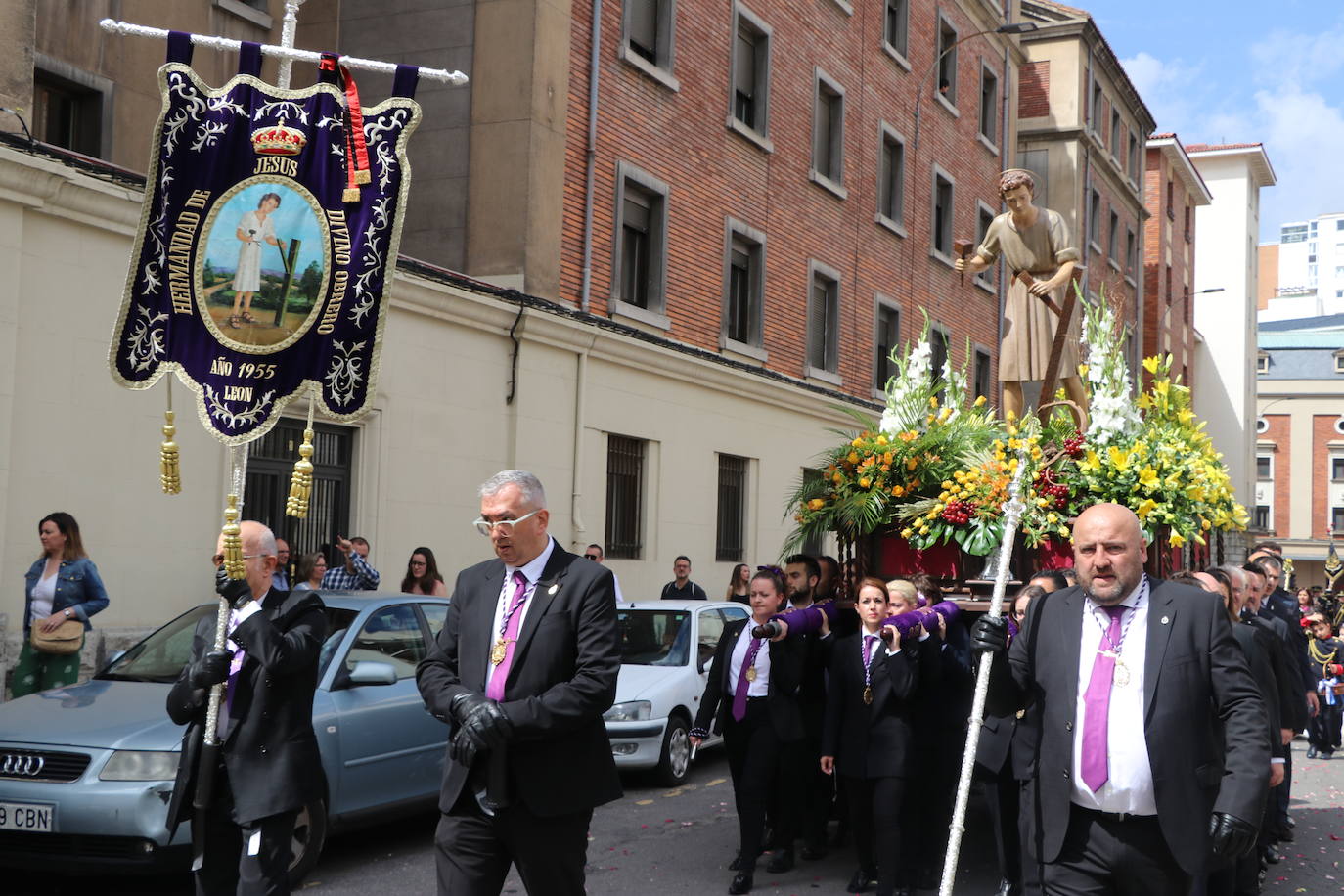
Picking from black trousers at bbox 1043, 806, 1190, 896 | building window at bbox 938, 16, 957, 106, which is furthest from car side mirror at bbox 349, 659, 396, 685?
building window at bbox 938, 16, 957, 106

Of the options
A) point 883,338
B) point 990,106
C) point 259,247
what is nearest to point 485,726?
point 259,247

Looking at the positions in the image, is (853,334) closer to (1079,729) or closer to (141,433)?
(141,433)

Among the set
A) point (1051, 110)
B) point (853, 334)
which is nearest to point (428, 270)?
point (853, 334)

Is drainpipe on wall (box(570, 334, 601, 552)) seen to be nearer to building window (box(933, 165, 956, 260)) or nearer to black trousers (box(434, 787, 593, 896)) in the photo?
black trousers (box(434, 787, 593, 896))

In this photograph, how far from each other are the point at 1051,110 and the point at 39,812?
110 feet

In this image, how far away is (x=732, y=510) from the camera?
22.4 metres

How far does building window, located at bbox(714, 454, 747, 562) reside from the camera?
72.3ft

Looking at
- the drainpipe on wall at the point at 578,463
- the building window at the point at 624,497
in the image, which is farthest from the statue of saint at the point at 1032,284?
the building window at the point at 624,497

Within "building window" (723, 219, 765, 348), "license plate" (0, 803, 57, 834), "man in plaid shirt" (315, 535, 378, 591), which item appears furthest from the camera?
"building window" (723, 219, 765, 348)

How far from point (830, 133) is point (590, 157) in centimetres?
806

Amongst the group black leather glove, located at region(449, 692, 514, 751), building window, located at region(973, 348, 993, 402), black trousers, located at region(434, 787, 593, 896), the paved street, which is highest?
building window, located at region(973, 348, 993, 402)

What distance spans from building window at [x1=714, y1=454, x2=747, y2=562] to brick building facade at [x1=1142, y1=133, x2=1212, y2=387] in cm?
2583

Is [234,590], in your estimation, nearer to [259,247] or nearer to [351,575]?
[259,247]

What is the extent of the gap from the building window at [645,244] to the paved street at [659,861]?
948cm
